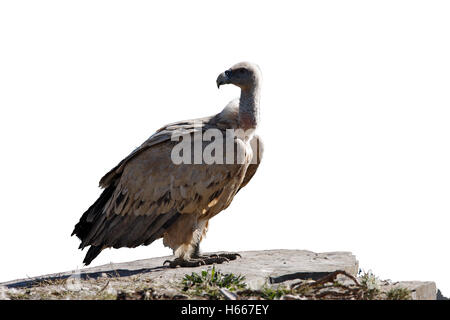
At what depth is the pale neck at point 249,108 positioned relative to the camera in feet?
37.0

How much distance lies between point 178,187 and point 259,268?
178 cm

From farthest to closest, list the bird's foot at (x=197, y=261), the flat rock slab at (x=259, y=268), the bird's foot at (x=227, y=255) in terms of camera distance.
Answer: the bird's foot at (x=227, y=255) → the bird's foot at (x=197, y=261) → the flat rock slab at (x=259, y=268)

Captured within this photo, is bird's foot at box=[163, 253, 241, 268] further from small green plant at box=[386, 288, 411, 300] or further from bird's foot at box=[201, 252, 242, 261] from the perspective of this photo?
small green plant at box=[386, 288, 411, 300]

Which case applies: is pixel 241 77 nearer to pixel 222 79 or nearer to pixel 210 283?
pixel 222 79

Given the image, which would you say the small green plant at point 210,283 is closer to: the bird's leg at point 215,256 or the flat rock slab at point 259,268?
the flat rock slab at point 259,268

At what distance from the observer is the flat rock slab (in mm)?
10039

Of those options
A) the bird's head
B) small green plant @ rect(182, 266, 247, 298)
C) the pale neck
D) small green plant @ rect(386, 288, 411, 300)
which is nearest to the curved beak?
the bird's head

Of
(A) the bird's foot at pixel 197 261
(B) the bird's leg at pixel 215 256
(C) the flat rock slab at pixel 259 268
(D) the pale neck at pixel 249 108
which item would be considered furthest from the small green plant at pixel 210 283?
(D) the pale neck at pixel 249 108

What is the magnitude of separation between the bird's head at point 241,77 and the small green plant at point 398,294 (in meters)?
4.47

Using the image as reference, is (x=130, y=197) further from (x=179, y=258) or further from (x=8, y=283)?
(x=8, y=283)

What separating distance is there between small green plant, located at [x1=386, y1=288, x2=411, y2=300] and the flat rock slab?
6.09ft

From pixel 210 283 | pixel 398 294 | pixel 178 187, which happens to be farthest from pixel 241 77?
pixel 398 294

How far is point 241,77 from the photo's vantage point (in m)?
11.4
